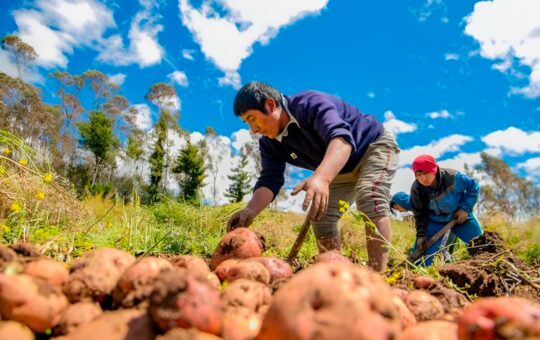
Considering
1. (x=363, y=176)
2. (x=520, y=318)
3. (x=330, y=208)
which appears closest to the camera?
(x=520, y=318)

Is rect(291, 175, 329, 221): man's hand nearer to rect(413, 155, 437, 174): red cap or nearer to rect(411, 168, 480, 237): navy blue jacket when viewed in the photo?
rect(413, 155, 437, 174): red cap

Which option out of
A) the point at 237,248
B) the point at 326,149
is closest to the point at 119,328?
the point at 237,248

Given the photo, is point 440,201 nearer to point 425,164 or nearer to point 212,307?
point 425,164

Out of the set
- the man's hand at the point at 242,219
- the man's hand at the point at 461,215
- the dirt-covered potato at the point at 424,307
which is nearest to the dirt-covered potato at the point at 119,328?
the dirt-covered potato at the point at 424,307

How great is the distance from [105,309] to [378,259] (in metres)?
2.58

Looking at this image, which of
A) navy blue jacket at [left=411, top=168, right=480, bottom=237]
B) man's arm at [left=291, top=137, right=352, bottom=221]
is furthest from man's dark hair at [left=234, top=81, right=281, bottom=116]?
navy blue jacket at [left=411, top=168, right=480, bottom=237]

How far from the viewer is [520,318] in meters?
0.84

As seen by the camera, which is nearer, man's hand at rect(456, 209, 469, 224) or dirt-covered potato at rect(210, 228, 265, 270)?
dirt-covered potato at rect(210, 228, 265, 270)

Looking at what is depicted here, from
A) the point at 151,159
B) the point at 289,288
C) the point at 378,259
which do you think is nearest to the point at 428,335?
the point at 289,288

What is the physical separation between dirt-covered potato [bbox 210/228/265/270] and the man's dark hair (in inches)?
62.1

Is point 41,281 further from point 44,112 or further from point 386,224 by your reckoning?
point 44,112

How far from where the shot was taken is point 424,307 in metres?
1.23

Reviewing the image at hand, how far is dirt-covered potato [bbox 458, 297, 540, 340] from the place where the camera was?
83 centimetres

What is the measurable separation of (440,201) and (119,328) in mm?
6103
